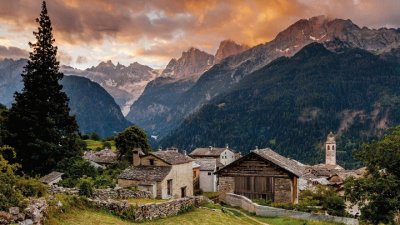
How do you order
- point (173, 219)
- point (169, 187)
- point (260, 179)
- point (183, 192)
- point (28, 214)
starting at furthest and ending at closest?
point (183, 192) → point (260, 179) → point (169, 187) → point (173, 219) → point (28, 214)

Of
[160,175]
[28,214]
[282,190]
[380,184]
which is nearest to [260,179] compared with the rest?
[282,190]

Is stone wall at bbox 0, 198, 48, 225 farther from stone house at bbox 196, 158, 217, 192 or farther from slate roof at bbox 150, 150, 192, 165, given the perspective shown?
stone house at bbox 196, 158, 217, 192

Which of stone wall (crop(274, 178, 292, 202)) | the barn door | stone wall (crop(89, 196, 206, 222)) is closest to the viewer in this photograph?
stone wall (crop(89, 196, 206, 222))

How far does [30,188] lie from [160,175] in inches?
1124

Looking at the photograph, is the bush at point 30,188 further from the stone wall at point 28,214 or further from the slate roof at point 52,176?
the slate roof at point 52,176

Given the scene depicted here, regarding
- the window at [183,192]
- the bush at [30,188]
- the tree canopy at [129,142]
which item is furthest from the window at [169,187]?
the bush at [30,188]

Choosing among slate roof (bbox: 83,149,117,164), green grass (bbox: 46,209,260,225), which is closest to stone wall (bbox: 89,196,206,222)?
green grass (bbox: 46,209,260,225)

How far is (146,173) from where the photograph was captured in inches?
2003

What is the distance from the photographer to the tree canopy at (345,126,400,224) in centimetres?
3556

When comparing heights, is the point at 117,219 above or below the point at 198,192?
above

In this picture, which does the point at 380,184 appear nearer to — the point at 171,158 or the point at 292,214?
the point at 292,214

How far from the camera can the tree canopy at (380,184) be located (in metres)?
35.6

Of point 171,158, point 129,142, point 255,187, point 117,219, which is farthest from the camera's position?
point 129,142

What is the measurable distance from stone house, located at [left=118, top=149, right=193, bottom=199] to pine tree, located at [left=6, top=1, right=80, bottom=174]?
24.3ft
